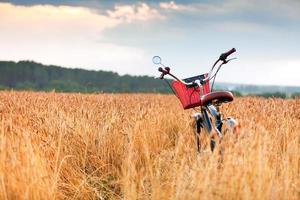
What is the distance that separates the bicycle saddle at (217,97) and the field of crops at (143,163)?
41cm

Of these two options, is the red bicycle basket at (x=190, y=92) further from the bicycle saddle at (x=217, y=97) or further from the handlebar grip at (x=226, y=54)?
the handlebar grip at (x=226, y=54)

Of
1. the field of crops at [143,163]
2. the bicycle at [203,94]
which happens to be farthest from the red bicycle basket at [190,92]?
the field of crops at [143,163]

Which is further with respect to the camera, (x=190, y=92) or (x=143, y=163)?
(x=143, y=163)

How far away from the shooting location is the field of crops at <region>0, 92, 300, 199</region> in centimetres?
411

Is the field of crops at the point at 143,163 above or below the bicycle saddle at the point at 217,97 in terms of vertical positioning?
below

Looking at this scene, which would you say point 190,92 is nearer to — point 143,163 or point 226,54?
point 226,54

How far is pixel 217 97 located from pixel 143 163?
1816mm

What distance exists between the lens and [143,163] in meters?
6.63

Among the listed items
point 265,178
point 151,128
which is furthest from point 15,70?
point 265,178

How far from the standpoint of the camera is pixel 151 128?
302 inches

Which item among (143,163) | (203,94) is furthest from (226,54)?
(143,163)

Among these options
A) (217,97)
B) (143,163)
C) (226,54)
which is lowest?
(143,163)

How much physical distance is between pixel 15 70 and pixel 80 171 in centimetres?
5671

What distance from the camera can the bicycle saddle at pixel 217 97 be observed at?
5.20 meters
